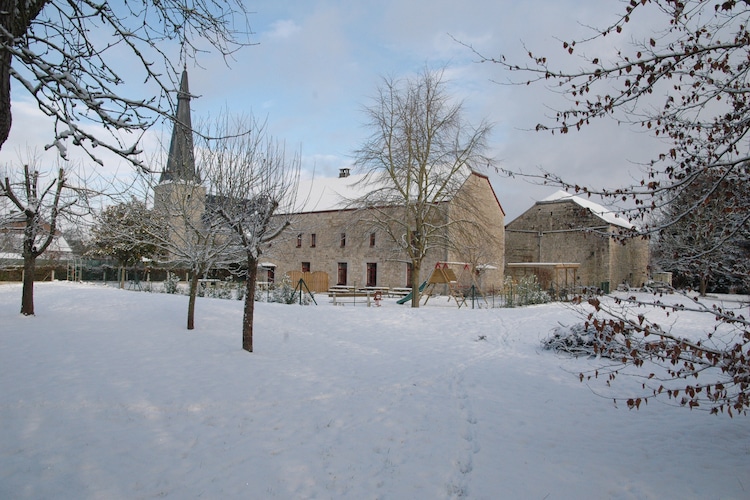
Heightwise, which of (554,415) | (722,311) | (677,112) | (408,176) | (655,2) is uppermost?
(408,176)

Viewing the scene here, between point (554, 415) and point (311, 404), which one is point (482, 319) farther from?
point (311, 404)

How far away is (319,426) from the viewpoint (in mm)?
5527

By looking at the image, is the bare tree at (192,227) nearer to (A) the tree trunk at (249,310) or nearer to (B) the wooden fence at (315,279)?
(A) the tree trunk at (249,310)

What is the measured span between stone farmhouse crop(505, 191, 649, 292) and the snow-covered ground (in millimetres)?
20967

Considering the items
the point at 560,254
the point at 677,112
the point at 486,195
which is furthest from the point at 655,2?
the point at 560,254

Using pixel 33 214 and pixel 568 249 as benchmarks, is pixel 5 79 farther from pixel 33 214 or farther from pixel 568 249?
pixel 568 249

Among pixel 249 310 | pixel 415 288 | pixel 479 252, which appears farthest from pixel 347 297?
pixel 249 310

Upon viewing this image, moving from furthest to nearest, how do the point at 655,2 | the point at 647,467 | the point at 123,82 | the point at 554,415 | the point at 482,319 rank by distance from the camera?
the point at 482,319 < the point at 554,415 < the point at 647,467 < the point at 123,82 < the point at 655,2

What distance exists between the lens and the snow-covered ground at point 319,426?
4031 mm

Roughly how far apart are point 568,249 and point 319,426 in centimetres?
2940

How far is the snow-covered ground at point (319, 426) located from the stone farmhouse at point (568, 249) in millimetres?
20967

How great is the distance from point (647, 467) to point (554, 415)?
1.76 m

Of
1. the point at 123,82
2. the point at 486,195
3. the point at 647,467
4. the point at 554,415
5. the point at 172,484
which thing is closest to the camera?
the point at 172,484

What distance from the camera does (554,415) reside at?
20.6 ft
